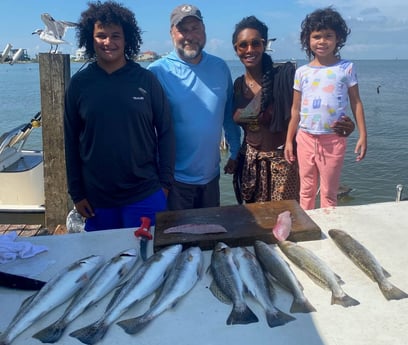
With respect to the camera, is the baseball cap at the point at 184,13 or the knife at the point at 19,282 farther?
the baseball cap at the point at 184,13

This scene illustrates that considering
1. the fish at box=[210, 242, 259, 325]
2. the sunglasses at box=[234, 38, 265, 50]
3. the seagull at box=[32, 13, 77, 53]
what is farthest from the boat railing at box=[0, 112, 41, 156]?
the fish at box=[210, 242, 259, 325]

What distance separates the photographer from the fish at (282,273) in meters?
1.97

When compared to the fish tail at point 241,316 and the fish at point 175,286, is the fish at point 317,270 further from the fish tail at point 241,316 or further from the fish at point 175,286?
the fish at point 175,286

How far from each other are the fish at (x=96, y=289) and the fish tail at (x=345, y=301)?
1083mm

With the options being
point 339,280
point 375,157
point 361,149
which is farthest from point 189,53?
point 375,157

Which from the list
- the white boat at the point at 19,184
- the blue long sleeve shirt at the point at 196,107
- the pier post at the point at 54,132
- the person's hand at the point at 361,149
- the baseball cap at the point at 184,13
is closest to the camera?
the baseball cap at the point at 184,13

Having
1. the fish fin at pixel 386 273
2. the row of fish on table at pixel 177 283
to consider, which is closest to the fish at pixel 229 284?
the row of fish on table at pixel 177 283

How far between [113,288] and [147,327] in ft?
1.28

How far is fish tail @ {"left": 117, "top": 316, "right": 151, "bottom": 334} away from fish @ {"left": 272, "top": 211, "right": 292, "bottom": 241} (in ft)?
3.31

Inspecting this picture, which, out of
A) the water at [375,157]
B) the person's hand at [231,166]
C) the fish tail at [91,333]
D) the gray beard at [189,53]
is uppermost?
the gray beard at [189,53]

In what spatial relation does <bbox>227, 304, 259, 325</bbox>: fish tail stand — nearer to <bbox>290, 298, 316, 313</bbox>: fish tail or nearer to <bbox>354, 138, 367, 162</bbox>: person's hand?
<bbox>290, 298, 316, 313</bbox>: fish tail

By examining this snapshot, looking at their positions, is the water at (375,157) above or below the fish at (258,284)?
below

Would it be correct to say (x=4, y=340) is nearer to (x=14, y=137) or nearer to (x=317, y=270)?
(x=317, y=270)

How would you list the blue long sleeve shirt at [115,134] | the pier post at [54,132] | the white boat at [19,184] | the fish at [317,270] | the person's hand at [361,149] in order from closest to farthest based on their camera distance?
the fish at [317,270], the blue long sleeve shirt at [115,134], the person's hand at [361,149], the pier post at [54,132], the white boat at [19,184]
